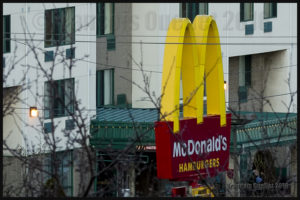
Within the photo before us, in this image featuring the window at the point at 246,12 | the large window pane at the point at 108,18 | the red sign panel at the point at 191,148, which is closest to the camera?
the red sign panel at the point at 191,148

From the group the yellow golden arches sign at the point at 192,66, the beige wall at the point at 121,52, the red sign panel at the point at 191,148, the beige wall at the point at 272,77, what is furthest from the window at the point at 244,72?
the red sign panel at the point at 191,148

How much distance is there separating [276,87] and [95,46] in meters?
11.5

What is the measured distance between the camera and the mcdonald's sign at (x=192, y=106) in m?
22.6

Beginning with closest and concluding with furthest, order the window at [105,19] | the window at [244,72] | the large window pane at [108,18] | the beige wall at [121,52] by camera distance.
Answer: the window at [105,19], the large window pane at [108,18], the beige wall at [121,52], the window at [244,72]

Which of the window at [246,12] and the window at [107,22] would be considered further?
the window at [246,12]

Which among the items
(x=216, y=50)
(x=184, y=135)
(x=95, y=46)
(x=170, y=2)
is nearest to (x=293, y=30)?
(x=170, y=2)

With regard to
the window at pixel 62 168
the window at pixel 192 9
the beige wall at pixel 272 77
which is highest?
the window at pixel 192 9

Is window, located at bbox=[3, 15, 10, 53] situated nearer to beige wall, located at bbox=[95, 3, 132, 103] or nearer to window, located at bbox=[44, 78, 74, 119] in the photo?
window, located at bbox=[44, 78, 74, 119]

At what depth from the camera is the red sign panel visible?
73.5 ft

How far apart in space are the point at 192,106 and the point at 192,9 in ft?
45.6

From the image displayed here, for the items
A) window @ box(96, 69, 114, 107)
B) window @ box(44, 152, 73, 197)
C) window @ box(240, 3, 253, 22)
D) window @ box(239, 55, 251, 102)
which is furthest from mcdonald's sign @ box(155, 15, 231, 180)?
window @ box(239, 55, 251, 102)

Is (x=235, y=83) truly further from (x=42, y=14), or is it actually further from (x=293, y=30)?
(x=42, y=14)

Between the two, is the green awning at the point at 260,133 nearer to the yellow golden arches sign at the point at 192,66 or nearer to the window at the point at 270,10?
the window at the point at 270,10

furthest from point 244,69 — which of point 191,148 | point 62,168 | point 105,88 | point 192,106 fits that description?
point 62,168
